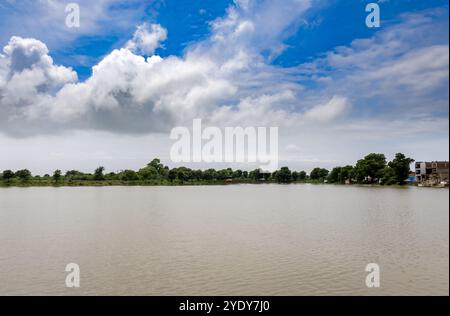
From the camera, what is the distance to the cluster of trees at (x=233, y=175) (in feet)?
330

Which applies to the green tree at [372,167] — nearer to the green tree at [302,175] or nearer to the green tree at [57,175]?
the green tree at [302,175]

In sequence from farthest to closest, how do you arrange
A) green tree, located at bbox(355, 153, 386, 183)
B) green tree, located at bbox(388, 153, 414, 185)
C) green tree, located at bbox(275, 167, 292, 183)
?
green tree, located at bbox(275, 167, 292, 183), green tree, located at bbox(355, 153, 386, 183), green tree, located at bbox(388, 153, 414, 185)

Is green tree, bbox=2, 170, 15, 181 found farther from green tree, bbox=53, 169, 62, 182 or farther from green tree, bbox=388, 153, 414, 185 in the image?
green tree, bbox=388, 153, 414, 185

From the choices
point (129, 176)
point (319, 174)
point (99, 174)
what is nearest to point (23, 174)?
point (99, 174)

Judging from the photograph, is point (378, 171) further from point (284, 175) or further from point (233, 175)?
point (233, 175)

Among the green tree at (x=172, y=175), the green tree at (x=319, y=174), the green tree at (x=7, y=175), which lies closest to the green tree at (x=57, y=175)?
the green tree at (x=7, y=175)

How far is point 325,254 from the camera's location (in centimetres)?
1648

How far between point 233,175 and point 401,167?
4197 inches

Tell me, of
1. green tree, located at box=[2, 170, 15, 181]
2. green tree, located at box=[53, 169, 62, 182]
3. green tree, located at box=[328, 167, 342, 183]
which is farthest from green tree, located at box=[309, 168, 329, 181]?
green tree, located at box=[2, 170, 15, 181]

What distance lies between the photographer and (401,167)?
311 ft

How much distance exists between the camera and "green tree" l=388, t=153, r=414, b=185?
94.5 m

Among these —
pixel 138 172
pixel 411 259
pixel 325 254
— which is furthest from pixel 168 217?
pixel 138 172
